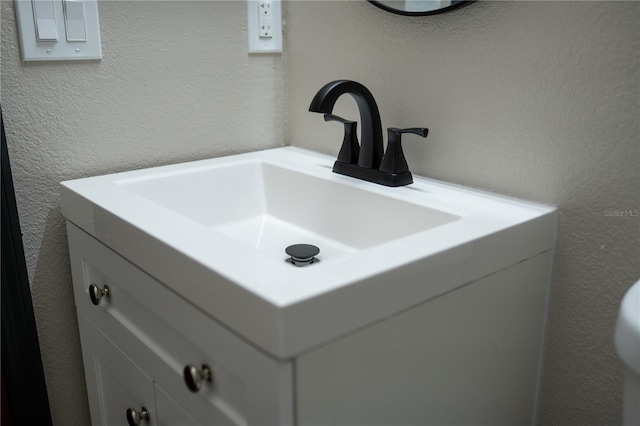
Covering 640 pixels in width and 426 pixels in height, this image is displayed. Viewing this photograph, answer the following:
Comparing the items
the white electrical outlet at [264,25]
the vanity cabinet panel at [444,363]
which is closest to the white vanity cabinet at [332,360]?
the vanity cabinet panel at [444,363]

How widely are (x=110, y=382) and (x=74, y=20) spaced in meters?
0.65

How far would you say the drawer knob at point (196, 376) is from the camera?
0.73 m

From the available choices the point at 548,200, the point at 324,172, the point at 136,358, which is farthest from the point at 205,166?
the point at 548,200

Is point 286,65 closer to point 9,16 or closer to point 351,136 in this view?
point 351,136

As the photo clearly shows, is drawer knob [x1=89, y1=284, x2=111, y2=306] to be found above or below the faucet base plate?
below

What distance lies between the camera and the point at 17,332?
104 cm

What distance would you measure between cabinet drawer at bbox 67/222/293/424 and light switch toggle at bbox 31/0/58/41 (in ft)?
1.09

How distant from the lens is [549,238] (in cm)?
89

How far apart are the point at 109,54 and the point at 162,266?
0.51m

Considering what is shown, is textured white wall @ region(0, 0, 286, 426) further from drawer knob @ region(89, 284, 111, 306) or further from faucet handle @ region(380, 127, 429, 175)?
faucet handle @ region(380, 127, 429, 175)

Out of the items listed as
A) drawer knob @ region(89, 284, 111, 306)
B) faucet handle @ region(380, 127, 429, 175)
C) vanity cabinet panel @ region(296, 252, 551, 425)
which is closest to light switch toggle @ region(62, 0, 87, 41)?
drawer knob @ region(89, 284, 111, 306)

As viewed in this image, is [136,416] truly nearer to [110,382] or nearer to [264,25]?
[110,382]

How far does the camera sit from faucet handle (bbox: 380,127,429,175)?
3.26 ft

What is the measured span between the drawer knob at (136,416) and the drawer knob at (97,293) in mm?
191
